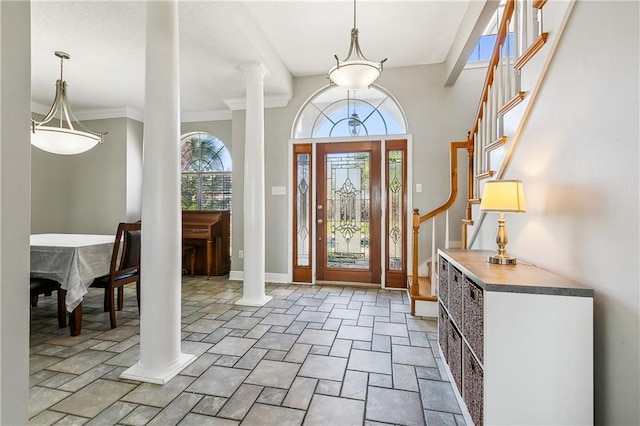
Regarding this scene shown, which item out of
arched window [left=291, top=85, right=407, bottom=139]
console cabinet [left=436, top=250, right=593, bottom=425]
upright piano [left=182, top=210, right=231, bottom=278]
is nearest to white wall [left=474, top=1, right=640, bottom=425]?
console cabinet [left=436, top=250, right=593, bottom=425]

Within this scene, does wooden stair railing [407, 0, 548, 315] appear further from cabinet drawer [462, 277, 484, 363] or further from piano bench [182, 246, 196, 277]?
piano bench [182, 246, 196, 277]

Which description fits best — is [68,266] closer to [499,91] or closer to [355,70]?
[355,70]

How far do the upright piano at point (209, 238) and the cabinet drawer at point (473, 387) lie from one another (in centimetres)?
417

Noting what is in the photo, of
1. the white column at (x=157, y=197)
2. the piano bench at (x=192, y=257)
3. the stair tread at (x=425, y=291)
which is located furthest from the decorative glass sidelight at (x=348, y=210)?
the white column at (x=157, y=197)

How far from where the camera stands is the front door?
443 centimetres

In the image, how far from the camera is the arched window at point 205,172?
5641 millimetres

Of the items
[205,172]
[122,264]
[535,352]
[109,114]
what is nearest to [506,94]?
[535,352]

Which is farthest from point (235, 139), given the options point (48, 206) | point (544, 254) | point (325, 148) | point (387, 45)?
point (544, 254)

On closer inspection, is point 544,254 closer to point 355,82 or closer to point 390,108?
point 355,82

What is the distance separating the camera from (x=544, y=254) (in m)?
1.73

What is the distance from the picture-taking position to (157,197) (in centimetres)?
206

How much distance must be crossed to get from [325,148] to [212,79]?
1818mm

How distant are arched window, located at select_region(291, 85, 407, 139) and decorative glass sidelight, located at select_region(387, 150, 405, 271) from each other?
45 centimetres

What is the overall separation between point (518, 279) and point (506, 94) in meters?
1.68
